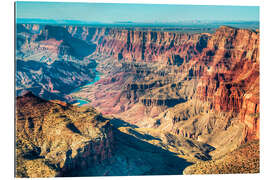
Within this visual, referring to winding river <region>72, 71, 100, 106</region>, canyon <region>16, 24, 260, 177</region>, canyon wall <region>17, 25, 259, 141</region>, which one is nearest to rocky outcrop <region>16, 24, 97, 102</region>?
canyon <region>16, 24, 260, 177</region>

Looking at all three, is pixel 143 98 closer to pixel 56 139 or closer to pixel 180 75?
pixel 180 75

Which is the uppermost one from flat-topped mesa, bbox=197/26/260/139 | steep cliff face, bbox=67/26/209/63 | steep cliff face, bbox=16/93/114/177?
steep cliff face, bbox=67/26/209/63

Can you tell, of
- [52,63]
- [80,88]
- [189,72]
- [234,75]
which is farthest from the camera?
[52,63]

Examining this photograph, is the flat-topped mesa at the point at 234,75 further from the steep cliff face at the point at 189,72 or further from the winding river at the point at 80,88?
the winding river at the point at 80,88

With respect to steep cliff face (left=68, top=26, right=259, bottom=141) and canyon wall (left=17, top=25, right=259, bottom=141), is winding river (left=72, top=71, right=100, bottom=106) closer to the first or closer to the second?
canyon wall (left=17, top=25, right=259, bottom=141)

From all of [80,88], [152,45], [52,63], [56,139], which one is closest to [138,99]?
[80,88]

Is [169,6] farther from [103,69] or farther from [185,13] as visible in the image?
[103,69]

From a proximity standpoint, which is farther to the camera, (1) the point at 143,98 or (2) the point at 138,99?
(2) the point at 138,99
